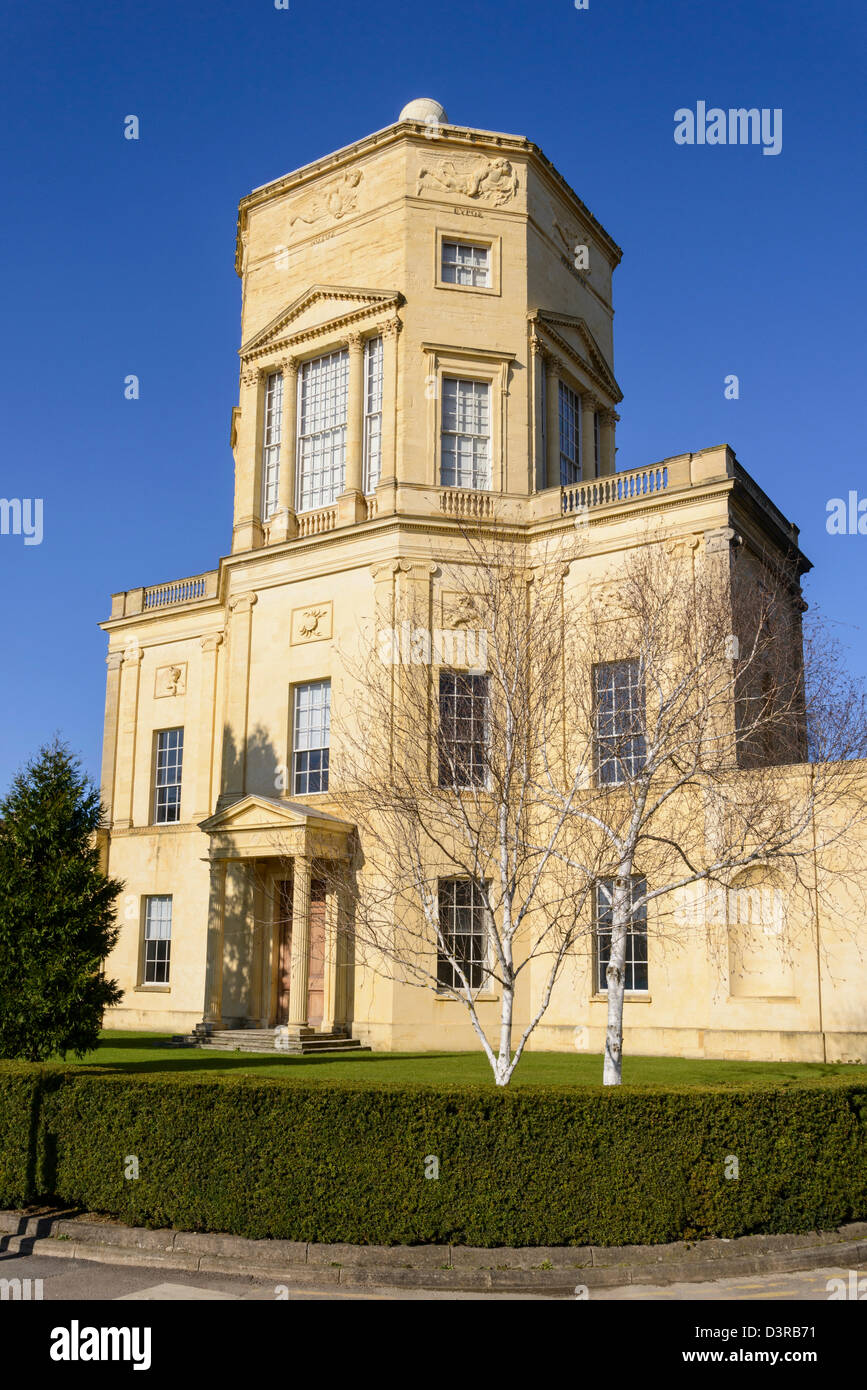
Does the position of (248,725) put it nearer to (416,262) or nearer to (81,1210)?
(416,262)

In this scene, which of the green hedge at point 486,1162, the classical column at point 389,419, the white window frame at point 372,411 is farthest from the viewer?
the white window frame at point 372,411

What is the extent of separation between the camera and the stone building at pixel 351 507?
2389 centimetres

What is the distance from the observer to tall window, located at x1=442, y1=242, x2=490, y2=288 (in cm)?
2762

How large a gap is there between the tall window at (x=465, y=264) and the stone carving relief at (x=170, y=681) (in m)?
12.6

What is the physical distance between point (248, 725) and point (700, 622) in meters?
14.3

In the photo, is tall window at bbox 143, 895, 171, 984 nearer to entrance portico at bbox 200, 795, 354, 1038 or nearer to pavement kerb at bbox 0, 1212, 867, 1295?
entrance portico at bbox 200, 795, 354, 1038

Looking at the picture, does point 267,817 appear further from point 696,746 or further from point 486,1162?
point 486,1162

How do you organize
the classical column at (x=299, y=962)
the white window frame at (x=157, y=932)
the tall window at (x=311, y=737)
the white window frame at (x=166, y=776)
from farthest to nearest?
the white window frame at (x=166, y=776) → the white window frame at (x=157, y=932) → the tall window at (x=311, y=737) → the classical column at (x=299, y=962)

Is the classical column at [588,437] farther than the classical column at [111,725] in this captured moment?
No

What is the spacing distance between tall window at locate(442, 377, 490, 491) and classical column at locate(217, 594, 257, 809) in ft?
18.8

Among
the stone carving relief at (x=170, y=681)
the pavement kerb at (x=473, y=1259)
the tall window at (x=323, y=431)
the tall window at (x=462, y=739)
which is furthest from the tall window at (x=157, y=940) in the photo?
the pavement kerb at (x=473, y=1259)

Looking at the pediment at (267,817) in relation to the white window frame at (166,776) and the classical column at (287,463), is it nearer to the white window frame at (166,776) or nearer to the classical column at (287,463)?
the white window frame at (166,776)

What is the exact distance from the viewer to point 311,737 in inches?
1050
